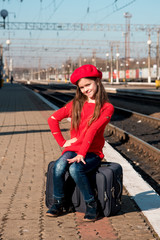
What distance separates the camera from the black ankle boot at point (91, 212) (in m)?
3.97

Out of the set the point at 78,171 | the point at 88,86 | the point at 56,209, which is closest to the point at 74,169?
the point at 78,171

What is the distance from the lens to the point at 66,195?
4297mm

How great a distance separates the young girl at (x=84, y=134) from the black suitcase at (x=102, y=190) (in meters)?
0.10

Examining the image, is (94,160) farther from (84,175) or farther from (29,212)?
(29,212)

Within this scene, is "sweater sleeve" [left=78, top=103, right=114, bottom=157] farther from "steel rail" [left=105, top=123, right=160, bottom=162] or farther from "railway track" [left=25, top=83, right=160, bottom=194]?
"steel rail" [left=105, top=123, right=160, bottom=162]

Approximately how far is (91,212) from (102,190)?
23cm

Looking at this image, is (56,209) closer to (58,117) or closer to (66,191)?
(66,191)

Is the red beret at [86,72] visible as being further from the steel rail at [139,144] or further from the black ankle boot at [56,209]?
the steel rail at [139,144]

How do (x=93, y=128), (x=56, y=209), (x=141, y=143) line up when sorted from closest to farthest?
(x=93, y=128) → (x=56, y=209) → (x=141, y=143)

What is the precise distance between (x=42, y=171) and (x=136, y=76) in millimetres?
79754

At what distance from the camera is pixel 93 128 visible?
4000mm

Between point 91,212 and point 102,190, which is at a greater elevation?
point 102,190

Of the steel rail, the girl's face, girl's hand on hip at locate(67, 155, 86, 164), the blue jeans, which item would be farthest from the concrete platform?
the steel rail

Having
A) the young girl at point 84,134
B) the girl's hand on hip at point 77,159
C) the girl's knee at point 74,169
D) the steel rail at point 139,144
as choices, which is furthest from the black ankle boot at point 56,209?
the steel rail at point 139,144
